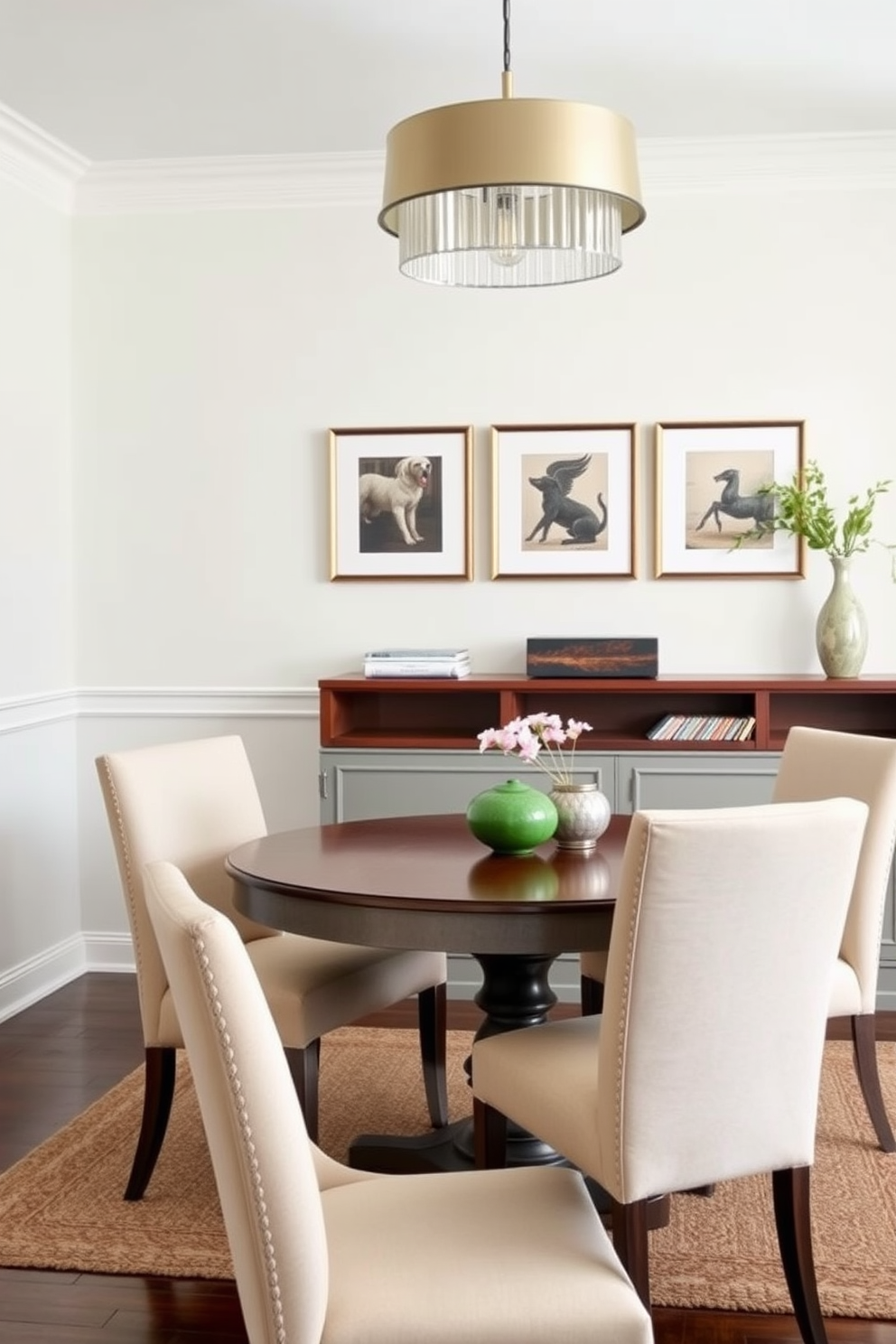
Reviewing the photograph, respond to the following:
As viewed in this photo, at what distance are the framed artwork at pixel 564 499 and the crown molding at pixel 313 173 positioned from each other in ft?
2.92

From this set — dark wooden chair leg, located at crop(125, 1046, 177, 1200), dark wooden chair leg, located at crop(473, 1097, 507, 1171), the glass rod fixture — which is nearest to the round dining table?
dark wooden chair leg, located at crop(473, 1097, 507, 1171)

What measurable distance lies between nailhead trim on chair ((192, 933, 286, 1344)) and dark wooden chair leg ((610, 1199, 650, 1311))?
0.75 meters

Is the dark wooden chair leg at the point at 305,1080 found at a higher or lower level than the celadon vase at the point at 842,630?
lower

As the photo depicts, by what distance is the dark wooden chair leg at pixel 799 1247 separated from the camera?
2.36 meters

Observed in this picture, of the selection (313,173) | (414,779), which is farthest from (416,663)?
(313,173)

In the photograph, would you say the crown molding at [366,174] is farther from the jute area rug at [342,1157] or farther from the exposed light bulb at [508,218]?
the jute area rug at [342,1157]

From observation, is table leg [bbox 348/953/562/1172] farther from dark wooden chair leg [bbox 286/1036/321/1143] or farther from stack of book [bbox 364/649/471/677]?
stack of book [bbox 364/649/471/677]

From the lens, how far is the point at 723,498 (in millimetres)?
4785

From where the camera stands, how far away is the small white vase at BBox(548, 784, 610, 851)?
3.05 meters

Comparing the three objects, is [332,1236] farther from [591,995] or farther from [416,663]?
[416,663]

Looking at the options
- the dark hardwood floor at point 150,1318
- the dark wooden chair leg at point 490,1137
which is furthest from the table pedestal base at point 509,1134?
the dark hardwood floor at point 150,1318

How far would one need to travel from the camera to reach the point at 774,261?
187 inches

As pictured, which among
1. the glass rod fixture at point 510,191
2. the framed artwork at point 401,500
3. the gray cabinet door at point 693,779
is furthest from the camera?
the framed artwork at point 401,500

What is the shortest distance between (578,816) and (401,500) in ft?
6.98
